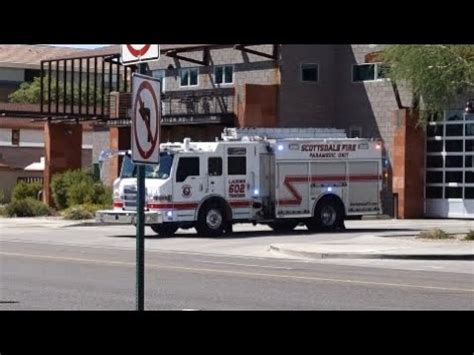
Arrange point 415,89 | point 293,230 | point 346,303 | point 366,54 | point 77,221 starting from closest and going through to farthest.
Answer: point 346,303 → point 415,89 → point 293,230 → point 77,221 → point 366,54

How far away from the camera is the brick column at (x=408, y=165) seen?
42594mm

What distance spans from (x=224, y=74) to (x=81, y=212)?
398 inches

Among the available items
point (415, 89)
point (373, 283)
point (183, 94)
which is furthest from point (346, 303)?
point (183, 94)

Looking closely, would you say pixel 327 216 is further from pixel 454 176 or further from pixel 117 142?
pixel 117 142

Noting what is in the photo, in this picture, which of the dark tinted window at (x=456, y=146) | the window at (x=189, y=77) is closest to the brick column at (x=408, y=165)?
the dark tinted window at (x=456, y=146)

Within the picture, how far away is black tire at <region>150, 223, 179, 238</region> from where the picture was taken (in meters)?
31.5

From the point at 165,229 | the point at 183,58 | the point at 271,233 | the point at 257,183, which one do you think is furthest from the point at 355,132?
the point at 165,229

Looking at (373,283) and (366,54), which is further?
(366,54)

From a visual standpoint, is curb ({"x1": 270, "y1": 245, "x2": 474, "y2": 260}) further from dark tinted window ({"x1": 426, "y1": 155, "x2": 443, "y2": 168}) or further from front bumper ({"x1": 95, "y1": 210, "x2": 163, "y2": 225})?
dark tinted window ({"x1": 426, "y1": 155, "x2": 443, "y2": 168})

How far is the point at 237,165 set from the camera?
3142 cm

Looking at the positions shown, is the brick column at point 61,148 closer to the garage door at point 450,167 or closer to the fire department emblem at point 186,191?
the garage door at point 450,167
